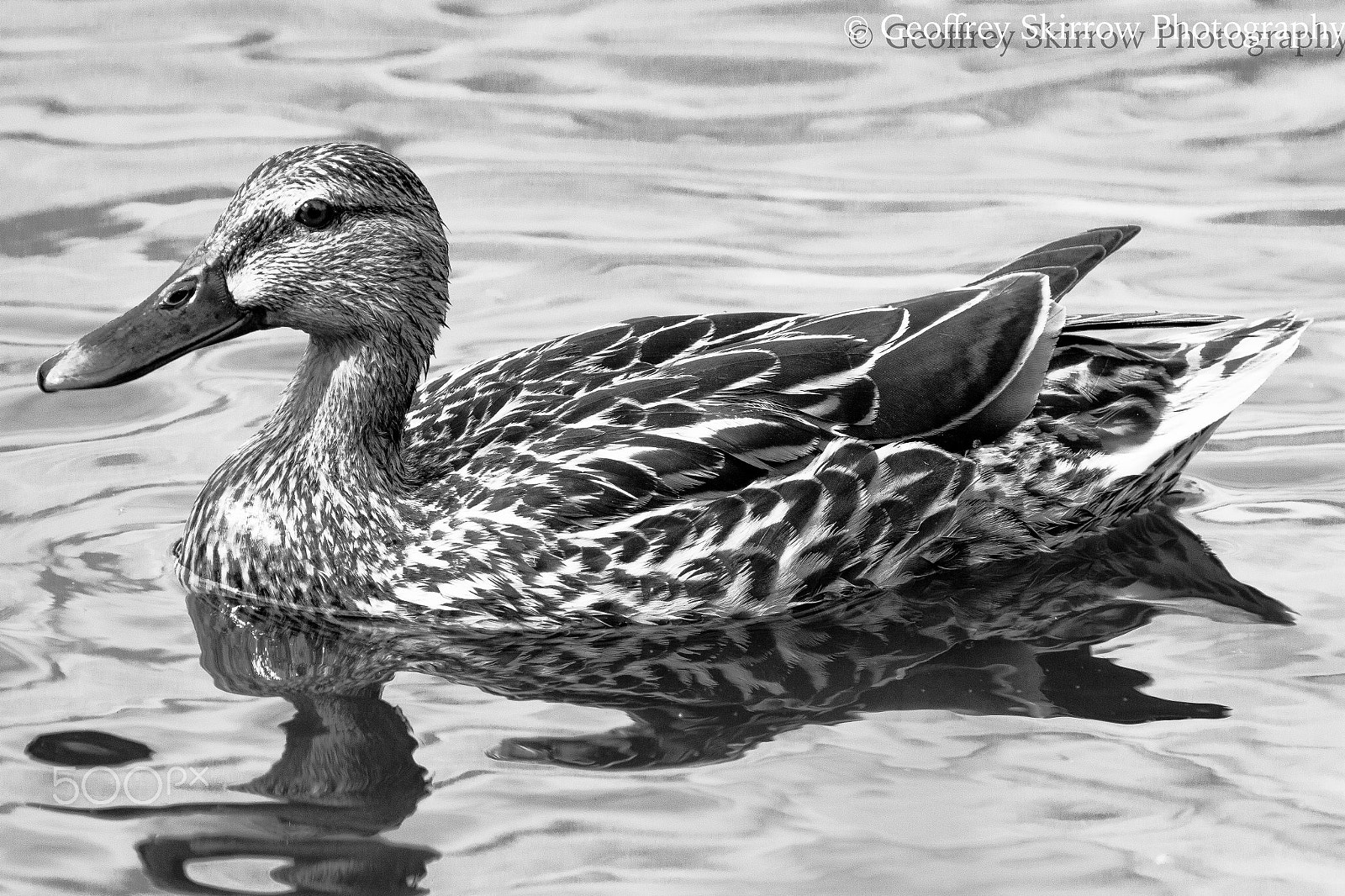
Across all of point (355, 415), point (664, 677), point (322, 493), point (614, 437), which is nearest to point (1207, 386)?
point (614, 437)

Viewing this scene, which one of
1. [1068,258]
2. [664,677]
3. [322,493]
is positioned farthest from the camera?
[1068,258]

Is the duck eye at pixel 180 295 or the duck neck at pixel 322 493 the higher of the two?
the duck eye at pixel 180 295

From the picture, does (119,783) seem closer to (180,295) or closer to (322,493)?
(322,493)

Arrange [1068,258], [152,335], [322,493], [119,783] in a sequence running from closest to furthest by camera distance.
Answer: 1. [119,783]
2. [152,335]
3. [322,493]
4. [1068,258]

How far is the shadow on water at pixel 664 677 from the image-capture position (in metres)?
7.31

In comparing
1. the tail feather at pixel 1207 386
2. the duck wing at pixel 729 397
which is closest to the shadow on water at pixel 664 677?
the tail feather at pixel 1207 386

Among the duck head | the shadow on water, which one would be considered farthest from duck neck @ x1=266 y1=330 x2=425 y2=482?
the shadow on water

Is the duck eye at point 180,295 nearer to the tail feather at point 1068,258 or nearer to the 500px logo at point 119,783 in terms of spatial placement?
the 500px logo at point 119,783

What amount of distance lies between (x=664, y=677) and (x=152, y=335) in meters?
2.64

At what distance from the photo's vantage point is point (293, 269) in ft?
29.2

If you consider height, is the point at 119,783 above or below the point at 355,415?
below

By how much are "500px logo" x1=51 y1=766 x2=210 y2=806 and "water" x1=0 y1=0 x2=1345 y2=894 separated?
17mm

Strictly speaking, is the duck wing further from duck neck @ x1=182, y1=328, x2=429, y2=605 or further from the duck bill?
the duck bill

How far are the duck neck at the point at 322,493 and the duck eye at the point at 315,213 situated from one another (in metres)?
0.57
